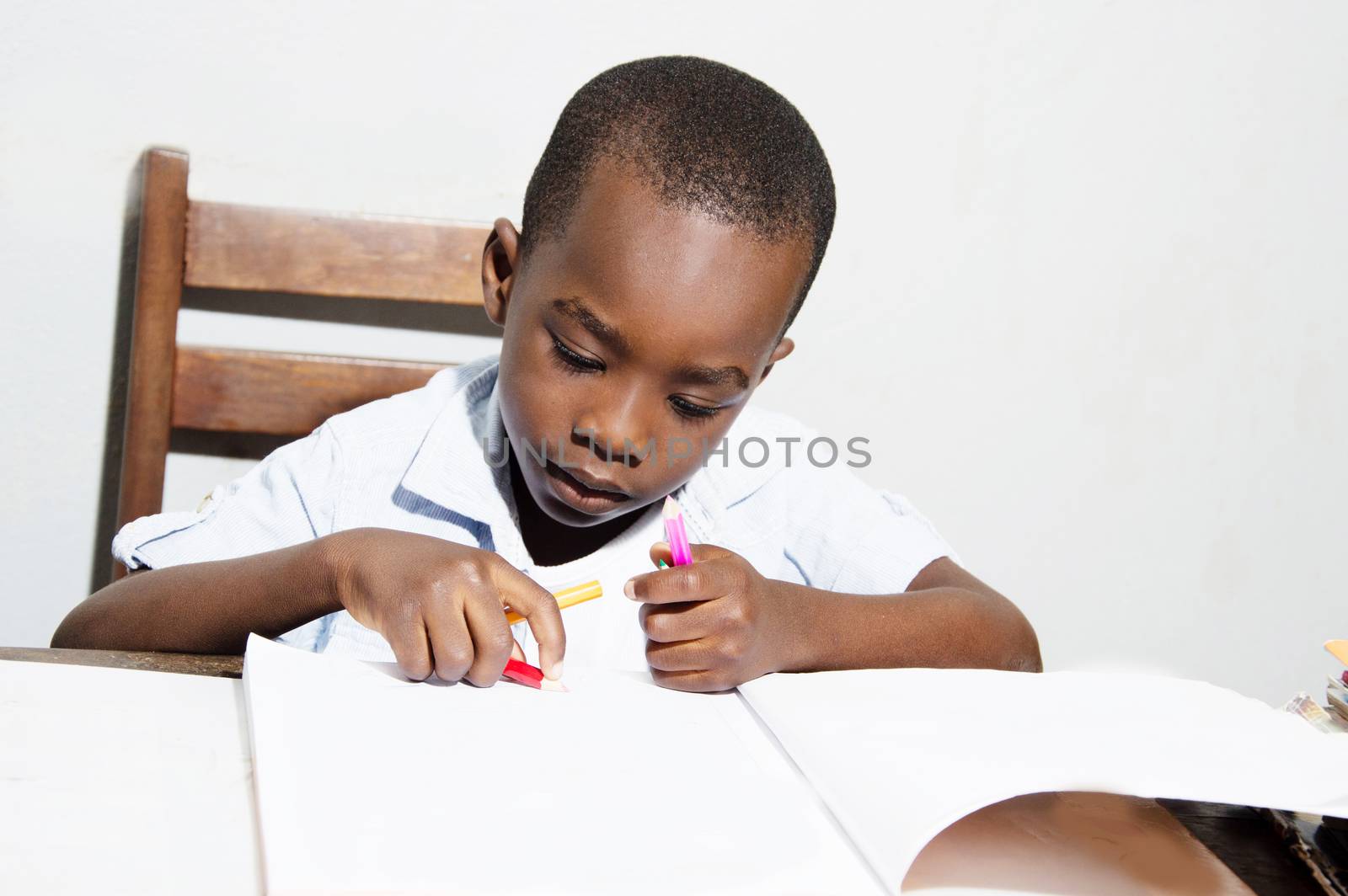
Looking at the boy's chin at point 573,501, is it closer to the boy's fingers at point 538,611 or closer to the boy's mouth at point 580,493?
the boy's mouth at point 580,493

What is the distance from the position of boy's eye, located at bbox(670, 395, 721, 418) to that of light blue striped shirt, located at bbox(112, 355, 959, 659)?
0.52 ft

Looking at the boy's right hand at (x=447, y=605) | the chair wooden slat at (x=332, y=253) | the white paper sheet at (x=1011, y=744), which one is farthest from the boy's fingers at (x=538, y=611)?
the chair wooden slat at (x=332, y=253)

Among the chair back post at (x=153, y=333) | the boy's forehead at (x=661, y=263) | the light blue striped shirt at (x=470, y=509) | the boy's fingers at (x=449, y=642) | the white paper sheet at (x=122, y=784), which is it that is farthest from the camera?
the chair back post at (x=153, y=333)

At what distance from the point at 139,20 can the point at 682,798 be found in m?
0.84

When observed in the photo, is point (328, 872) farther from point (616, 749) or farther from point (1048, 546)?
point (1048, 546)

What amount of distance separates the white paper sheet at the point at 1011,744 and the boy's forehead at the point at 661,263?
207 mm

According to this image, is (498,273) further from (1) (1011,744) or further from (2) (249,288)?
(1) (1011,744)

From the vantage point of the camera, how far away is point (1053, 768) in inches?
17.7

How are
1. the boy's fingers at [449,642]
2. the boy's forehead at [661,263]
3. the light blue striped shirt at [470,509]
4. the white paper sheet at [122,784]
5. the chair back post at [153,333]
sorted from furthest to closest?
the chair back post at [153,333] → the light blue striped shirt at [470,509] → the boy's forehead at [661,263] → the boy's fingers at [449,642] → the white paper sheet at [122,784]

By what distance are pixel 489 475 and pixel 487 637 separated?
0.95ft

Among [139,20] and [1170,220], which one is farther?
[1170,220]

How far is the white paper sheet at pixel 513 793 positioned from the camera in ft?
1.22

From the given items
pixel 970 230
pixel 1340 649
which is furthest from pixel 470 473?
pixel 970 230

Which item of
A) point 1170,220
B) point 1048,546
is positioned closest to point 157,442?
point 1048,546
